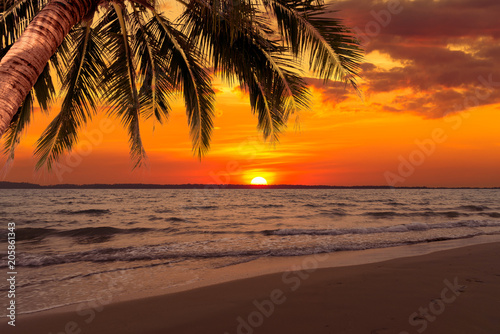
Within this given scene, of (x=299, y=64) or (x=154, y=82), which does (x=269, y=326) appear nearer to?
(x=299, y=64)

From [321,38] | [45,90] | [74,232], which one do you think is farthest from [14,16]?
[74,232]

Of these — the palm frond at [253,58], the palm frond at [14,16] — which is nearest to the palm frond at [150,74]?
the palm frond at [253,58]

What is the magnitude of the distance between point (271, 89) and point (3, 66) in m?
4.28

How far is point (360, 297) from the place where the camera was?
4.49m

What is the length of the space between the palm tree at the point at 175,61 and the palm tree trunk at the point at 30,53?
87 cm

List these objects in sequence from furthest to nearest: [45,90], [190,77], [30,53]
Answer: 1. [190,77]
2. [45,90]
3. [30,53]

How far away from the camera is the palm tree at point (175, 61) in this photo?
5.18m

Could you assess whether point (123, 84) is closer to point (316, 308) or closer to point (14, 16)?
point (14, 16)

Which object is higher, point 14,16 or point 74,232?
point 14,16

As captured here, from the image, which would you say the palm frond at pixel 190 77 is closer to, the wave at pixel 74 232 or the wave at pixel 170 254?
the wave at pixel 170 254

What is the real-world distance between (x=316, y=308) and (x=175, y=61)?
5.21 m

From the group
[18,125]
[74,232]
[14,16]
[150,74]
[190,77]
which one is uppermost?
[14,16]

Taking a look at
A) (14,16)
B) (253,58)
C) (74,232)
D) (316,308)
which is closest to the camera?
(316,308)

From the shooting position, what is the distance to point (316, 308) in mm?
4156
